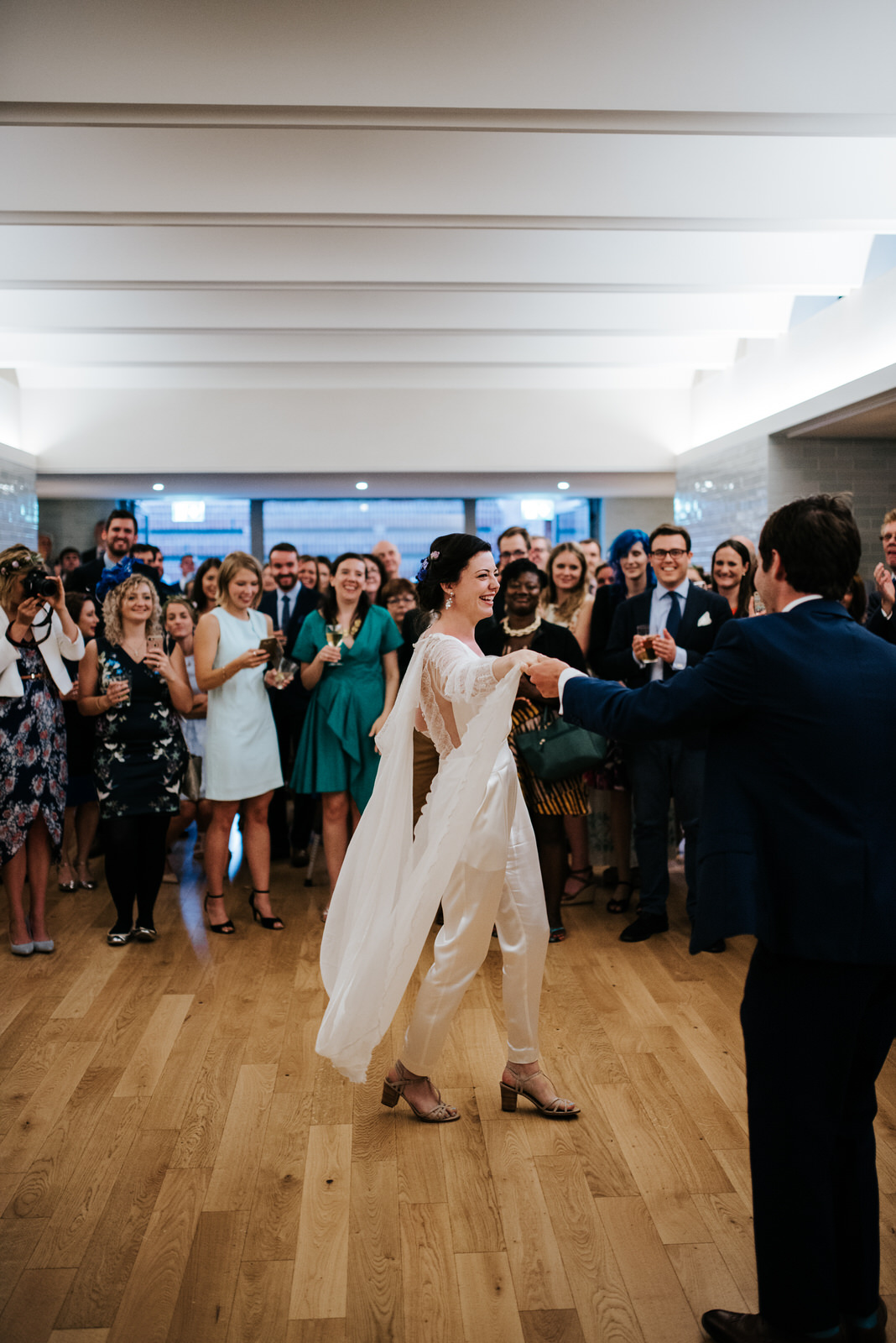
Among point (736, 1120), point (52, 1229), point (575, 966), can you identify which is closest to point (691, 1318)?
point (736, 1120)

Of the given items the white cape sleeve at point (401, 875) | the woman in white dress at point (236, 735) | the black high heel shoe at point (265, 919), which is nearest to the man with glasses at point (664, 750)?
the black high heel shoe at point (265, 919)

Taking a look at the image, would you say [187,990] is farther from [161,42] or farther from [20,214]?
[20,214]

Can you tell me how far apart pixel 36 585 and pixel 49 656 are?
31 cm

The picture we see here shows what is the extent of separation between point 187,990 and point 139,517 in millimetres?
8329

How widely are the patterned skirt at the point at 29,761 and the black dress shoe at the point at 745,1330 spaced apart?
312 cm

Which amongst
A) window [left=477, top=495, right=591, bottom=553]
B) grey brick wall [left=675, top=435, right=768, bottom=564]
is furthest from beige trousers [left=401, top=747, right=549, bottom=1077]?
window [left=477, top=495, right=591, bottom=553]

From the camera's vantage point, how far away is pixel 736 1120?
2721mm

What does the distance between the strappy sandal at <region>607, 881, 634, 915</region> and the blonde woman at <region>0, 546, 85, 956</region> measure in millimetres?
2484

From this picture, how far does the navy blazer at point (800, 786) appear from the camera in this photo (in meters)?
1.69

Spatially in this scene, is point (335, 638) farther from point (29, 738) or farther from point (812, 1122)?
point (812, 1122)

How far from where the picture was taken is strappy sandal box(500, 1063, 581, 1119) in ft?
9.02

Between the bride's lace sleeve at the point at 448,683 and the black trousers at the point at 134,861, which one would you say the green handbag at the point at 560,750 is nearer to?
the bride's lace sleeve at the point at 448,683

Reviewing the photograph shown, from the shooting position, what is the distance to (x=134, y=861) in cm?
419

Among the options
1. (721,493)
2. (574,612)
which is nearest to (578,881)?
(574,612)
